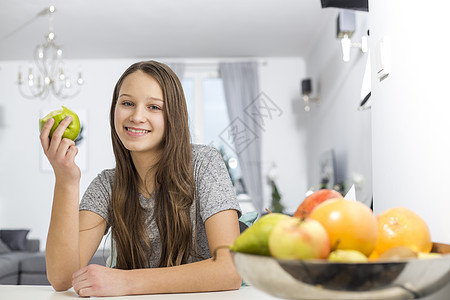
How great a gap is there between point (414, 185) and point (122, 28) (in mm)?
4318

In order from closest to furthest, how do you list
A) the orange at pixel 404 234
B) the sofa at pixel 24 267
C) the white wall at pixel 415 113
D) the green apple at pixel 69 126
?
the orange at pixel 404 234 < the white wall at pixel 415 113 < the green apple at pixel 69 126 < the sofa at pixel 24 267

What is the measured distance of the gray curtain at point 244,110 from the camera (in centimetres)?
568

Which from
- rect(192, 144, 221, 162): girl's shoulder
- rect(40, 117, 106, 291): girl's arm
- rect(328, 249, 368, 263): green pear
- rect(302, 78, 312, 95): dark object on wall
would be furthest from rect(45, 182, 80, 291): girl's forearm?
rect(302, 78, 312, 95): dark object on wall

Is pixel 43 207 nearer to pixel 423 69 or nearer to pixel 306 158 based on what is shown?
pixel 306 158

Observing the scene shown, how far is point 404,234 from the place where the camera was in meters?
0.55

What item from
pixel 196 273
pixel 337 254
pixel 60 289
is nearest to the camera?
pixel 337 254

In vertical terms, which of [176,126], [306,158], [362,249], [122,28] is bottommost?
[306,158]

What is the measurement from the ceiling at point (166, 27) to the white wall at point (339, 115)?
0.32m

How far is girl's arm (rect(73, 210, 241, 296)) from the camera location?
90cm

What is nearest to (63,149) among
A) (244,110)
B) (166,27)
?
(166,27)

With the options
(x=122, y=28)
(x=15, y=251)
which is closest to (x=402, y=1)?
(x=122, y=28)

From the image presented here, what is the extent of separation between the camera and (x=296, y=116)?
5.83m

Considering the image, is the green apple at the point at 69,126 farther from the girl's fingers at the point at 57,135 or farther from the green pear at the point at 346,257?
the green pear at the point at 346,257

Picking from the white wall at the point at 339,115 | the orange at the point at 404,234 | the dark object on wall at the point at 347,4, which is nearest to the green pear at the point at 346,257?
the orange at the point at 404,234
